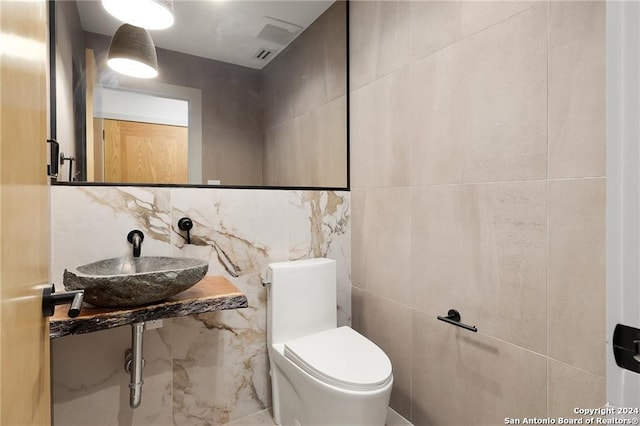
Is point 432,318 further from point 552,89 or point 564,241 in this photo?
point 552,89

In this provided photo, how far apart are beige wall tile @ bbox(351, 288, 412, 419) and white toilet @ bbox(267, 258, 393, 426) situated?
22 centimetres

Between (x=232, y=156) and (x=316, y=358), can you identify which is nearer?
(x=316, y=358)

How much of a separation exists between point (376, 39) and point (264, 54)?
0.60 metres

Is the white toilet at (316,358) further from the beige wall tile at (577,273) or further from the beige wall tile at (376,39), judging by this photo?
the beige wall tile at (376,39)

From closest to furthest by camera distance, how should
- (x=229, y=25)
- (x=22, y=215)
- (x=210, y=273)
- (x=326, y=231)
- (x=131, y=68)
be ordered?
(x=22, y=215) < (x=131, y=68) < (x=210, y=273) < (x=229, y=25) < (x=326, y=231)

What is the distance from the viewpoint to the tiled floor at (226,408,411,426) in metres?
1.72

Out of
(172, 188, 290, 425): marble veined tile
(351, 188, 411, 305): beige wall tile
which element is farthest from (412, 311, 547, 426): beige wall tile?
(172, 188, 290, 425): marble veined tile

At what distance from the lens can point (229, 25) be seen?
70.1 inches

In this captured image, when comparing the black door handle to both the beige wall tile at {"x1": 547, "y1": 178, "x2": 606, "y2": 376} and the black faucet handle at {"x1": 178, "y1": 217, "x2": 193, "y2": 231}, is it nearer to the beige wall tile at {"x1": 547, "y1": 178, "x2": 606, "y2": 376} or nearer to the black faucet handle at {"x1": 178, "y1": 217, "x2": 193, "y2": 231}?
the black faucet handle at {"x1": 178, "y1": 217, "x2": 193, "y2": 231}

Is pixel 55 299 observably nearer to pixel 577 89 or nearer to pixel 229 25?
pixel 577 89

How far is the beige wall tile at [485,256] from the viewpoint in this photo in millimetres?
1188

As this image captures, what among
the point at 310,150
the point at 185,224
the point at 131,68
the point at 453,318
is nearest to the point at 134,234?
the point at 185,224

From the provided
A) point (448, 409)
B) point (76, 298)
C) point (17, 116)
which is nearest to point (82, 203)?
point (76, 298)

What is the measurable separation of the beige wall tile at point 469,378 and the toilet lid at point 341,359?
10.4 inches
